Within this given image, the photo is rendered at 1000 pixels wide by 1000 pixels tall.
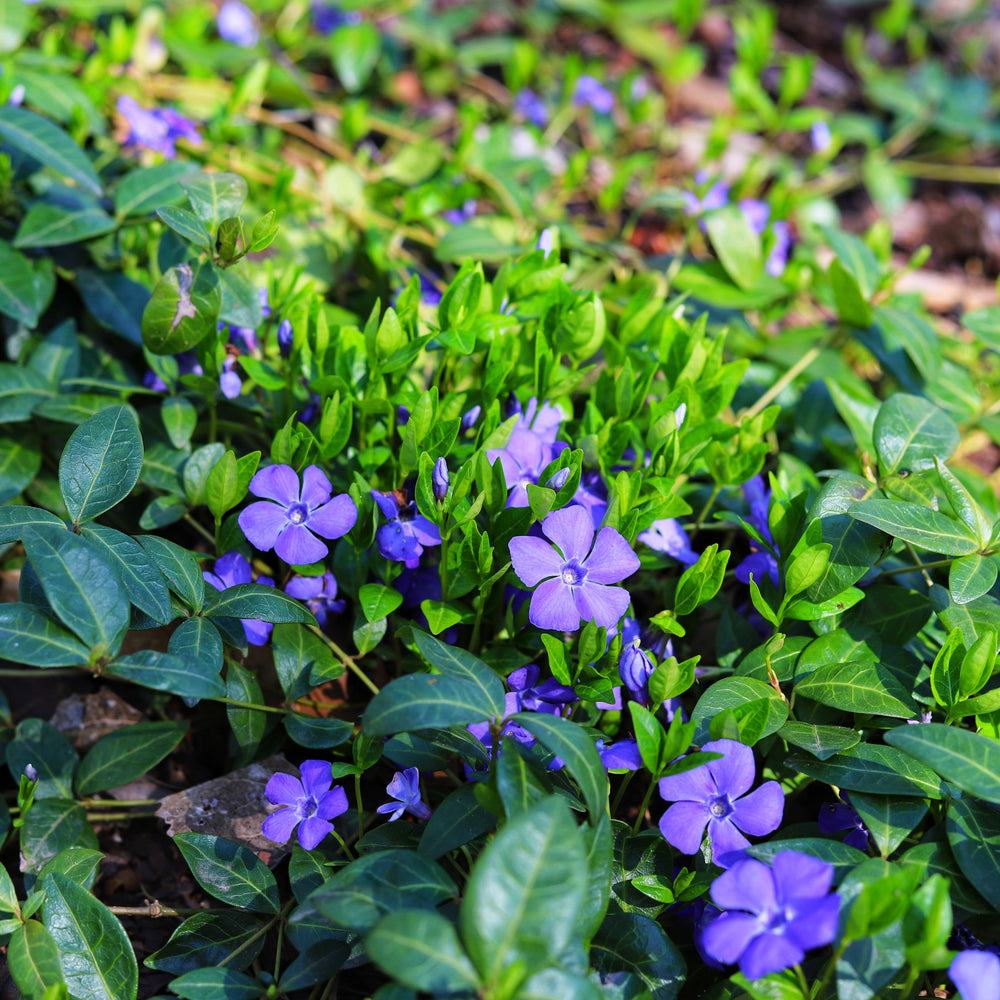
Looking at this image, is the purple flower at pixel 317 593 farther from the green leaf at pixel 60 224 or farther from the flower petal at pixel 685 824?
the green leaf at pixel 60 224

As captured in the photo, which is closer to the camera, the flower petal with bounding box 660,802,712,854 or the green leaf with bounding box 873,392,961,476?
the flower petal with bounding box 660,802,712,854

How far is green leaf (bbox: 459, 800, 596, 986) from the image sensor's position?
102 centimetres

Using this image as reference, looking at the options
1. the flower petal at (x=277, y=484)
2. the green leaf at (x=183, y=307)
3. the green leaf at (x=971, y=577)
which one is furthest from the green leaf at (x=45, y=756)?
the green leaf at (x=971, y=577)

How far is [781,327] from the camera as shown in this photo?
3.08 metres

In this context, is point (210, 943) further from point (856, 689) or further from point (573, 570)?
point (856, 689)

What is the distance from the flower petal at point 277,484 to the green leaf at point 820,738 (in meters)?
0.91

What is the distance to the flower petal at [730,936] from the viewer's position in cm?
114

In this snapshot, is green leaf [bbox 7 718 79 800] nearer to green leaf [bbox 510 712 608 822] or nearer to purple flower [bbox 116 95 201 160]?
green leaf [bbox 510 712 608 822]

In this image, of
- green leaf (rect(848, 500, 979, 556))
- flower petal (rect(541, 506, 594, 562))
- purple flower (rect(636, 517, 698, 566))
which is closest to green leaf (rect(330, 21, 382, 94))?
purple flower (rect(636, 517, 698, 566))

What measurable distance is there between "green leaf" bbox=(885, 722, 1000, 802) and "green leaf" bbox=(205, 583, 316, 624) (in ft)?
3.02

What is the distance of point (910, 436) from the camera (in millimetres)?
1776

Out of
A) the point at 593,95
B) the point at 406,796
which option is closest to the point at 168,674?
the point at 406,796

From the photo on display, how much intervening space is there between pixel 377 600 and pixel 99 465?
20.4 inches

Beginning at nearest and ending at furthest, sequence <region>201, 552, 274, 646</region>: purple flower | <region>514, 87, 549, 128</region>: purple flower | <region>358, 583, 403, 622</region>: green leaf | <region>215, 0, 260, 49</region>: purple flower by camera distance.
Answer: <region>358, 583, 403, 622</region>: green leaf
<region>201, 552, 274, 646</region>: purple flower
<region>215, 0, 260, 49</region>: purple flower
<region>514, 87, 549, 128</region>: purple flower
